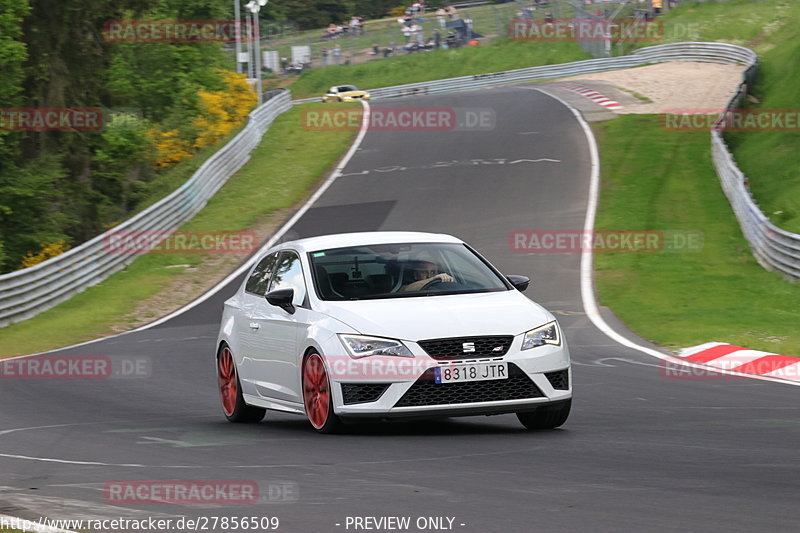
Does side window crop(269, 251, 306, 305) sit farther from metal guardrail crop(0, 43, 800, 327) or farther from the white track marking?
metal guardrail crop(0, 43, 800, 327)

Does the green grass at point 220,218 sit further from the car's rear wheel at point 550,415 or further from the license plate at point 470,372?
the license plate at point 470,372

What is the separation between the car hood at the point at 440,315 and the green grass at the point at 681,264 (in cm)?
694

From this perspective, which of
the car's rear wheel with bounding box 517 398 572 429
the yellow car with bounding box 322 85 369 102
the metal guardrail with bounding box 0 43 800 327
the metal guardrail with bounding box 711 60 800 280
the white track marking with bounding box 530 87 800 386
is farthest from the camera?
the yellow car with bounding box 322 85 369 102

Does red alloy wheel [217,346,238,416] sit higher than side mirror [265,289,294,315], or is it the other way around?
side mirror [265,289,294,315]

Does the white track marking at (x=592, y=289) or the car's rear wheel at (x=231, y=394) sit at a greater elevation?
the car's rear wheel at (x=231, y=394)

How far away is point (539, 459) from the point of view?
8.19 metres

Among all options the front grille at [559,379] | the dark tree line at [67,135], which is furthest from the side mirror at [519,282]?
the dark tree line at [67,135]

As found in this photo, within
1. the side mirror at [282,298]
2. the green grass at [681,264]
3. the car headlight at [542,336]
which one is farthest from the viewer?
the green grass at [681,264]

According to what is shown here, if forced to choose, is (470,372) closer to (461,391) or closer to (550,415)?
(461,391)

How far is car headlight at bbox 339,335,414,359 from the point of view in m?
9.27

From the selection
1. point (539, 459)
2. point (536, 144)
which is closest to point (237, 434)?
point (539, 459)

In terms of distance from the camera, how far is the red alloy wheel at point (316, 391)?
9641 mm

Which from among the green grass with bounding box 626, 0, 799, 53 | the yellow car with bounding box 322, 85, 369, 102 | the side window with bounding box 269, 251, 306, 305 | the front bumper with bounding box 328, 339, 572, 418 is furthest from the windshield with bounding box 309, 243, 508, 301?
the yellow car with bounding box 322, 85, 369, 102

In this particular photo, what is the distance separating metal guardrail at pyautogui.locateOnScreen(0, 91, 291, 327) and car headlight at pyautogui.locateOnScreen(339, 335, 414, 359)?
16.4 meters
